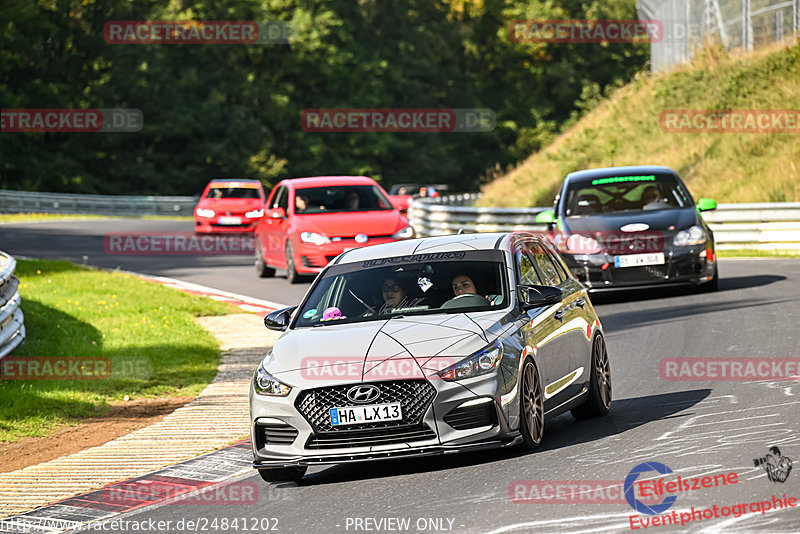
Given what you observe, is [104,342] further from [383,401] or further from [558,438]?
[383,401]

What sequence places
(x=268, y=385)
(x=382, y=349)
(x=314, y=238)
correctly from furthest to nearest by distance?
(x=314, y=238) < (x=268, y=385) < (x=382, y=349)

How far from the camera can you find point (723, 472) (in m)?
7.66

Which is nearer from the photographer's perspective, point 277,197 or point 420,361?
point 420,361

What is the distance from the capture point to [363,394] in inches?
326

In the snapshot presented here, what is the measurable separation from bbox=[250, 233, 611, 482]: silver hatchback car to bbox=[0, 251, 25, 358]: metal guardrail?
4.96 meters

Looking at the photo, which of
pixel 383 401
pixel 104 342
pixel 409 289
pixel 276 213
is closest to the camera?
pixel 383 401

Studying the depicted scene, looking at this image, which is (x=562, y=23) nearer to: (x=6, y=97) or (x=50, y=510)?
(x=6, y=97)

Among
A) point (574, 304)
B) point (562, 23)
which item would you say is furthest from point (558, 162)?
point (562, 23)

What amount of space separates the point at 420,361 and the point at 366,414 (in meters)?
0.46

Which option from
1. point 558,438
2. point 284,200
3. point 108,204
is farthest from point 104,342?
point 108,204

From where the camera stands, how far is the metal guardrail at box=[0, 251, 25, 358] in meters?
13.7

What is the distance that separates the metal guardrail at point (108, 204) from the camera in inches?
2143

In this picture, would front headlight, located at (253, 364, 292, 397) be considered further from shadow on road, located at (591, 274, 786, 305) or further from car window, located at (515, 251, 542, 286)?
shadow on road, located at (591, 274, 786, 305)

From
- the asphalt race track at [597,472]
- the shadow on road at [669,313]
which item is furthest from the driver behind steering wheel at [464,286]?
the shadow on road at [669,313]
